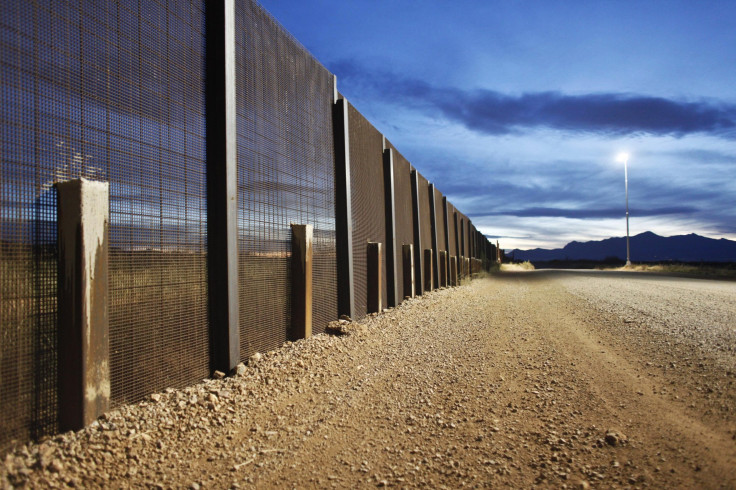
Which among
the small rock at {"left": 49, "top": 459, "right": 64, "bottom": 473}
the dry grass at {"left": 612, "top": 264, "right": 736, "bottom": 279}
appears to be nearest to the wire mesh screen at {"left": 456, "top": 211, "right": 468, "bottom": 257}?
the dry grass at {"left": 612, "top": 264, "right": 736, "bottom": 279}

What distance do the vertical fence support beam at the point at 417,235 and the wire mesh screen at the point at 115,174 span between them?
8222 mm

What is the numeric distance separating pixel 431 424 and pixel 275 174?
3.19 m

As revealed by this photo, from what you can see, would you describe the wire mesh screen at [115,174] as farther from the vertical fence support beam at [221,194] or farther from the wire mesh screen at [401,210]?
the wire mesh screen at [401,210]

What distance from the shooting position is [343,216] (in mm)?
6512

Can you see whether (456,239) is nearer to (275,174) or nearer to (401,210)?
(401,210)

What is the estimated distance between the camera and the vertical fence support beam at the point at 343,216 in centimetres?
639

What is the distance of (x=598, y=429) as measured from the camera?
2.64 metres

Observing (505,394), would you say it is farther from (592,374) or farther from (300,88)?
(300,88)

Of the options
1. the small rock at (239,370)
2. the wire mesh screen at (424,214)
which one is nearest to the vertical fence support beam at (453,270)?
the wire mesh screen at (424,214)

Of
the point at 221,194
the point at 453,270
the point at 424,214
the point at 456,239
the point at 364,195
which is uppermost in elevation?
the point at 424,214

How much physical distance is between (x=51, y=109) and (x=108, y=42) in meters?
0.71

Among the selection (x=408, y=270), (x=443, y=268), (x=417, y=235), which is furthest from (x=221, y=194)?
(x=443, y=268)

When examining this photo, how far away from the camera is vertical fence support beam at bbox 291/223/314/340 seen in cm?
485

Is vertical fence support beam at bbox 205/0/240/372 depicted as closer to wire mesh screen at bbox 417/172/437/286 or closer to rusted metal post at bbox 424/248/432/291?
rusted metal post at bbox 424/248/432/291
